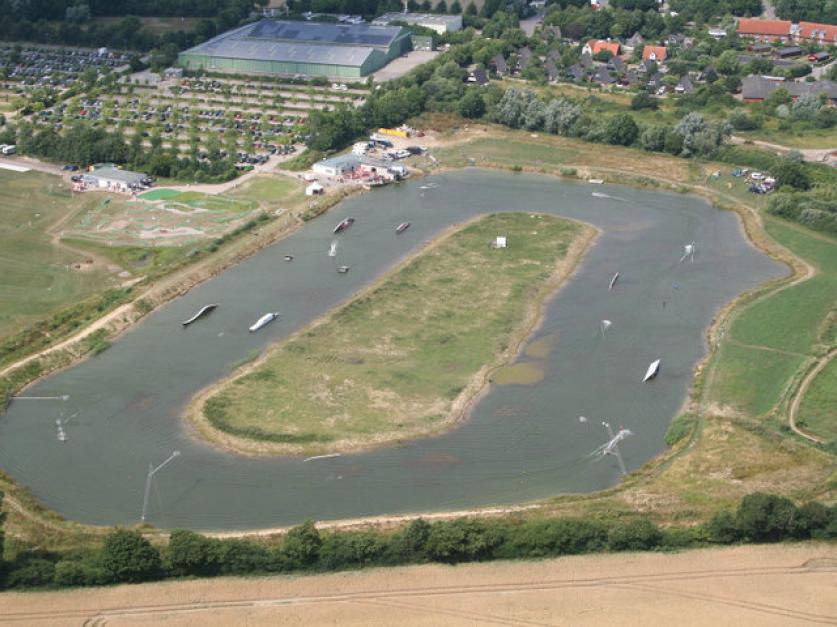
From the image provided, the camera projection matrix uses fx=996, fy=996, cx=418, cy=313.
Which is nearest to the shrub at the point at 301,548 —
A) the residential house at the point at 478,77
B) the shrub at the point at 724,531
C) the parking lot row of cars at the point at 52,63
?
the shrub at the point at 724,531

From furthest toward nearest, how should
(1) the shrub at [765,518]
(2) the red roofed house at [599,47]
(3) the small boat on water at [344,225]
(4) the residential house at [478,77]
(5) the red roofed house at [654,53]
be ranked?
(2) the red roofed house at [599,47] < (5) the red roofed house at [654,53] < (4) the residential house at [478,77] < (3) the small boat on water at [344,225] < (1) the shrub at [765,518]

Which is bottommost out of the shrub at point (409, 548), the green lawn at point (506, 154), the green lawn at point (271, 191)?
the shrub at point (409, 548)

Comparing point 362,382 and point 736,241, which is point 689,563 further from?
point 736,241

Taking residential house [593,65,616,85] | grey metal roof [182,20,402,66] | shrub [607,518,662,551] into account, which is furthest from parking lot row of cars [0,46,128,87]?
shrub [607,518,662,551]

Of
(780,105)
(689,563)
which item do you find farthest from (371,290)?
(780,105)

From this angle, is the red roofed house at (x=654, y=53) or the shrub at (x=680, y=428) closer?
the shrub at (x=680, y=428)

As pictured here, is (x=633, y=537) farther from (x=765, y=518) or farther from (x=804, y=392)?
(x=804, y=392)

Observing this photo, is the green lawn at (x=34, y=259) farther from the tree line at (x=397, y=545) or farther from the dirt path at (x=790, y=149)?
the dirt path at (x=790, y=149)

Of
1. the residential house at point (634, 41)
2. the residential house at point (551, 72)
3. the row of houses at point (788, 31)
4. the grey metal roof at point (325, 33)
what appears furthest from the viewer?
the row of houses at point (788, 31)

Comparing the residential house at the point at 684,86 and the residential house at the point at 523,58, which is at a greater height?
the residential house at the point at 523,58
